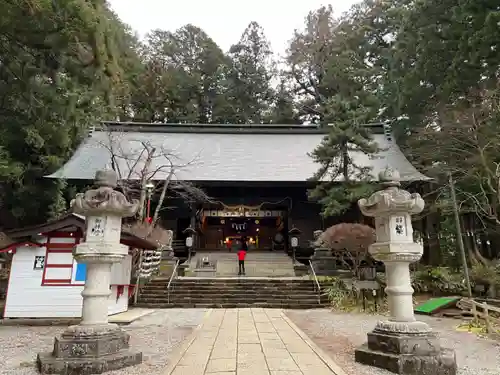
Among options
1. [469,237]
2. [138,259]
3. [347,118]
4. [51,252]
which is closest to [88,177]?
[138,259]

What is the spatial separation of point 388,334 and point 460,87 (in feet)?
38.9

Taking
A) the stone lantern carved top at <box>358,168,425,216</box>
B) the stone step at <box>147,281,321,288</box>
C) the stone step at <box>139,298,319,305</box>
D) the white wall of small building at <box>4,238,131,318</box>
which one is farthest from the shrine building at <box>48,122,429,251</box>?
the stone lantern carved top at <box>358,168,425,216</box>

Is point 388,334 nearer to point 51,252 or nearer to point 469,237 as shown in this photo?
point 51,252

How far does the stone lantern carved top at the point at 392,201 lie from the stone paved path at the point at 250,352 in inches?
84.9

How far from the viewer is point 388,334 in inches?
181

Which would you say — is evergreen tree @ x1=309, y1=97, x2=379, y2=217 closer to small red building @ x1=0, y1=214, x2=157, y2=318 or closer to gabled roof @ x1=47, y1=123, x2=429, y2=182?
gabled roof @ x1=47, y1=123, x2=429, y2=182

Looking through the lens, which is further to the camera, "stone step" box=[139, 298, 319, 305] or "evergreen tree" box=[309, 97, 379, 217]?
"evergreen tree" box=[309, 97, 379, 217]

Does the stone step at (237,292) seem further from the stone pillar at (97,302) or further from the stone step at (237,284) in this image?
the stone pillar at (97,302)

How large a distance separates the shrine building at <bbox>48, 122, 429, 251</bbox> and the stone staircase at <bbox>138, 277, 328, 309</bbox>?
4.79m

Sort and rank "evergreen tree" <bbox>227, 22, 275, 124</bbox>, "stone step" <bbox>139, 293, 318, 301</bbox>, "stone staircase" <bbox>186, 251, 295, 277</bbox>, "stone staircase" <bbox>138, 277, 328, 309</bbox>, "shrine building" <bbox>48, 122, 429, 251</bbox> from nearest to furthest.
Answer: "stone staircase" <bbox>138, 277, 328, 309</bbox> → "stone step" <bbox>139, 293, 318, 301</bbox> → "stone staircase" <bbox>186, 251, 295, 277</bbox> → "shrine building" <bbox>48, 122, 429, 251</bbox> → "evergreen tree" <bbox>227, 22, 275, 124</bbox>

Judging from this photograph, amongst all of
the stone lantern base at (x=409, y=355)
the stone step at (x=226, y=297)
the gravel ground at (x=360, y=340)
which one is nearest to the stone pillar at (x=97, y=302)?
the gravel ground at (x=360, y=340)

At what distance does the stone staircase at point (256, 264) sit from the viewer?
1500 centimetres

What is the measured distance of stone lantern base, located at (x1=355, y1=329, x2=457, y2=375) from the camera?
4184mm

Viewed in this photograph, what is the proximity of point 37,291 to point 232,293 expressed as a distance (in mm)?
5836
